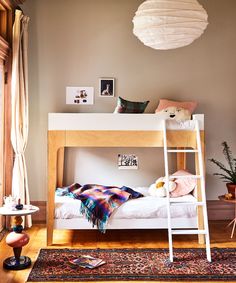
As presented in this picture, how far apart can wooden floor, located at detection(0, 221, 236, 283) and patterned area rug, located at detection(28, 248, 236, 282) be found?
20cm

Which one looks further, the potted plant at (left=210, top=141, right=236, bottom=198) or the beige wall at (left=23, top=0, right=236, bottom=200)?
the beige wall at (left=23, top=0, right=236, bottom=200)

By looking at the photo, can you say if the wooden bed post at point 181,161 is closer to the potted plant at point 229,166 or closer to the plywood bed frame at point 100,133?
the potted plant at point 229,166

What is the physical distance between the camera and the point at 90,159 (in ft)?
17.1

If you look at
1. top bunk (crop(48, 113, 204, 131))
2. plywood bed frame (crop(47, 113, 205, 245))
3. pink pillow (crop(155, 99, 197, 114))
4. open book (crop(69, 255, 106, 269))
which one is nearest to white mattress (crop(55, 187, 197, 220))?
plywood bed frame (crop(47, 113, 205, 245))

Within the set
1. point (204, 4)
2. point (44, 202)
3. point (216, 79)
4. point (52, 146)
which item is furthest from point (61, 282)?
point (204, 4)

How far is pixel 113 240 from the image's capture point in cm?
431

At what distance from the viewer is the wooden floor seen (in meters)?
4.08

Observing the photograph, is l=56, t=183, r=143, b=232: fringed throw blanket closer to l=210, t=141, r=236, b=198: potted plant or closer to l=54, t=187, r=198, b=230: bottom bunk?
l=54, t=187, r=198, b=230: bottom bunk

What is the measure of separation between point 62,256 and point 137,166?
182 centimetres

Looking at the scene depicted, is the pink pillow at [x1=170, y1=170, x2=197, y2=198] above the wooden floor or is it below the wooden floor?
above

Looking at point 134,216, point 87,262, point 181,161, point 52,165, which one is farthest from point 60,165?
point 87,262

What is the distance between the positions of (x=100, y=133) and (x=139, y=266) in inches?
52.7

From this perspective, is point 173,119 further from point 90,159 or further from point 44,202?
point 44,202

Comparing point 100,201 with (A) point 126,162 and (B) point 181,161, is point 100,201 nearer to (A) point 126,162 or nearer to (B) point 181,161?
(A) point 126,162
